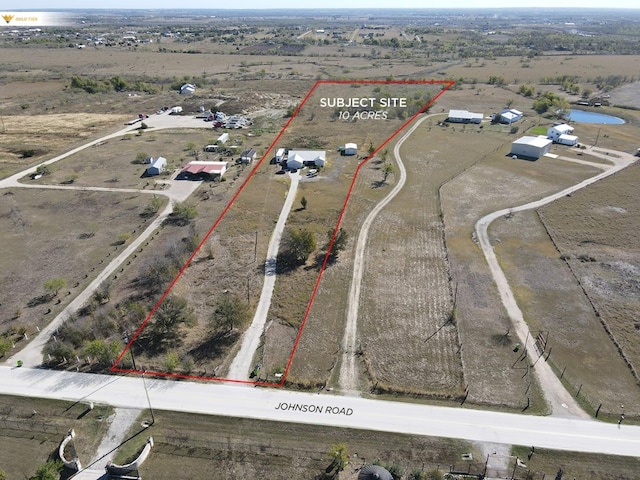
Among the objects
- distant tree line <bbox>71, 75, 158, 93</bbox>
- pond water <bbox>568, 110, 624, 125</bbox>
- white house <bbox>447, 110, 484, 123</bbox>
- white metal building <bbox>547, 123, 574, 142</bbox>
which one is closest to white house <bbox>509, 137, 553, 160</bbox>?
white metal building <bbox>547, 123, 574, 142</bbox>

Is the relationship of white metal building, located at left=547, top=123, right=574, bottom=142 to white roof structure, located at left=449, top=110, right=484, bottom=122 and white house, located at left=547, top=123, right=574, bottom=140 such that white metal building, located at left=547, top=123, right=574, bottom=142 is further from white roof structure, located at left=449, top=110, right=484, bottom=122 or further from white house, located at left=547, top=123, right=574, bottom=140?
white roof structure, located at left=449, top=110, right=484, bottom=122

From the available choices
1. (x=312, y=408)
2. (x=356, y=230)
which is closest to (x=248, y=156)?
(x=356, y=230)

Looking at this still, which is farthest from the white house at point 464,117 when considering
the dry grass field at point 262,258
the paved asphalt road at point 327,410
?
the paved asphalt road at point 327,410

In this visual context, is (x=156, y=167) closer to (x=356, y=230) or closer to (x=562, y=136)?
(x=356, y=230)

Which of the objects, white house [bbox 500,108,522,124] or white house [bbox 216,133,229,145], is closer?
white house [bbox 216,133,229,145]

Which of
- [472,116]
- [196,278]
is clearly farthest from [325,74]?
[196,278]
